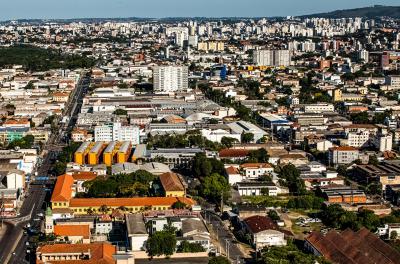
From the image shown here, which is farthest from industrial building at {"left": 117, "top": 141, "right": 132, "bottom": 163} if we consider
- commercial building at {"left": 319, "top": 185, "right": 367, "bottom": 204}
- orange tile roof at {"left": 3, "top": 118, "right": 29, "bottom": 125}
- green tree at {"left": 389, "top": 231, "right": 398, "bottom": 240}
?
green tree at {"left": 389, "top": 231, "right": 398, "bottom": 240}

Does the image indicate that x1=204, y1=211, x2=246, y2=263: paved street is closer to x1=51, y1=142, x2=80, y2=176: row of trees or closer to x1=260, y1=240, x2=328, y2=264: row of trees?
x1=260, y1=240, x2=328, y2=264: row of trees

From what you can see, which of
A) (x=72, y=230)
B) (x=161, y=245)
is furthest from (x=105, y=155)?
(x=161, y=245)

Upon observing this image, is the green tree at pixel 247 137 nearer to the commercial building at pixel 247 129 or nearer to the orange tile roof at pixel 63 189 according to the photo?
the commercial building at pixel 247 129

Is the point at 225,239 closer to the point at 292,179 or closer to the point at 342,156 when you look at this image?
the point at 292,179

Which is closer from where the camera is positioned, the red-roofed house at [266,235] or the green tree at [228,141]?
the red-roofed house at [266,235]

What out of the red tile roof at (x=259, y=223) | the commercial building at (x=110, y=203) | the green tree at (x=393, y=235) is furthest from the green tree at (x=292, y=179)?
the green tree at (x=393, y=235)

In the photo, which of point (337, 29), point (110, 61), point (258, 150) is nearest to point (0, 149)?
point (258, 150)

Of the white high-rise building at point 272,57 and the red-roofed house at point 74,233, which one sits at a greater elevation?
the white high-rise building at point 272,57
